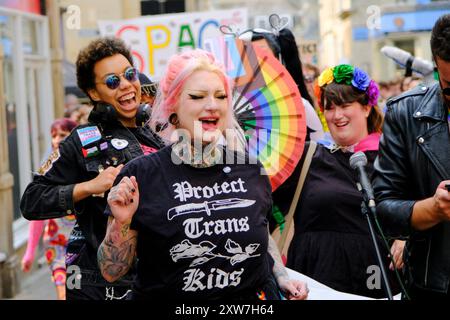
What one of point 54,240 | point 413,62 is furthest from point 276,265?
point 54,240

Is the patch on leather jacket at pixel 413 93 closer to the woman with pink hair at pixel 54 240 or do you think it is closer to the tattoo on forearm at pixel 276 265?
the tattoo on forearm at pixel 276 265

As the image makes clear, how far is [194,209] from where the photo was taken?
294cm

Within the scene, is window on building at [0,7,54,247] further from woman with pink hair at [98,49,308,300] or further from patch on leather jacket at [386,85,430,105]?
patch on leather jacket at [386,85,430,105]

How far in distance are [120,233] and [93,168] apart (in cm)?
91

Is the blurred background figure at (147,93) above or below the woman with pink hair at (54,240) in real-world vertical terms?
above

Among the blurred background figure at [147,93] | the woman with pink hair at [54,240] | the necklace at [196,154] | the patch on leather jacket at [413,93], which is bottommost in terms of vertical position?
the woman with pink hair at [54,240]

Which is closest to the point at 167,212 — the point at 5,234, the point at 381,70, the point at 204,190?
the point at 204,190

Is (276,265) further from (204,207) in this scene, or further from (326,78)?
(326,78)

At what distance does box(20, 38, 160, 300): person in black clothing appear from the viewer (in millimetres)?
3746

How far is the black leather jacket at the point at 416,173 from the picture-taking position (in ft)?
9.36

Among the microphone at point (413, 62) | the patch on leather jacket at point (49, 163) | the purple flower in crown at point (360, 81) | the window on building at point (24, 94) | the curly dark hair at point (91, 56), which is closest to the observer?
the patch on leather jacket at point (49, 163)

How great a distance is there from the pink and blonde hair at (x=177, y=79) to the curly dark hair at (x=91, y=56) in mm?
911

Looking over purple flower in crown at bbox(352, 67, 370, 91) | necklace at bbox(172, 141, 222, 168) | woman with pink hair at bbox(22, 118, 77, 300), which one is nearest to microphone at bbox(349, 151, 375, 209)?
necklace at bbox(172, 141, 222, 168)

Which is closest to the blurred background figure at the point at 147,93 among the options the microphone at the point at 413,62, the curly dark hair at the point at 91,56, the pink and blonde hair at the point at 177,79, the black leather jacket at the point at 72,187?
the curly dark hair at the point at 91,56
